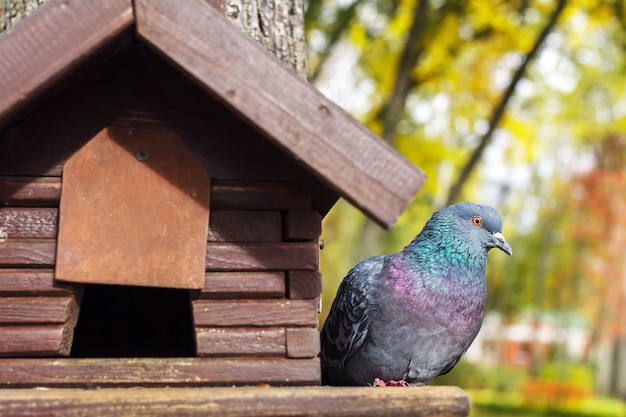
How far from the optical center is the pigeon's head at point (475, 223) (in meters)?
3.00

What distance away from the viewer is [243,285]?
2.32m

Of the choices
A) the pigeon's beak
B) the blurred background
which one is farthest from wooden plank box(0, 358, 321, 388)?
the blurred background

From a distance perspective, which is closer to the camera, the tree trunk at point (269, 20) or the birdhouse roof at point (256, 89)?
the birdhouse roof at point (256, 89)

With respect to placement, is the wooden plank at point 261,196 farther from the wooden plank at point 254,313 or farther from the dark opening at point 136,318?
the dark opening at point 136,318

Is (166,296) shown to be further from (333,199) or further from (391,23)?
(391,23)

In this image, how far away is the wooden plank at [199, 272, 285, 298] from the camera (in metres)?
2.31

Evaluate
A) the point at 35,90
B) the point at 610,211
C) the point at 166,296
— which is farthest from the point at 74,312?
the point at 610,211

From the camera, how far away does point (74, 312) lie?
230cm

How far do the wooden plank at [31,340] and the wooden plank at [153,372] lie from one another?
0.02m

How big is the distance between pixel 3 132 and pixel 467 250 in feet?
5.39

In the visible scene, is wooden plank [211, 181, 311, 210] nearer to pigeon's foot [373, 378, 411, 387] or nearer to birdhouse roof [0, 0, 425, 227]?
birdhouse roof [0, 0, 425, 227]

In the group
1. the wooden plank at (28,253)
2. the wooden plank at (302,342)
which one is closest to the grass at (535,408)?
the wooden plank at (302,342)

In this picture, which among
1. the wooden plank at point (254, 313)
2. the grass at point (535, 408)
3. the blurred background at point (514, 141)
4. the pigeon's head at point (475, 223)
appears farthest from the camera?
the grass at point (535, 408)

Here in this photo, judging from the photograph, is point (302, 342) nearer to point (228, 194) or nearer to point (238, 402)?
point (238, 402)
